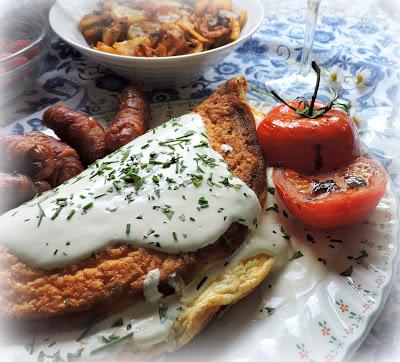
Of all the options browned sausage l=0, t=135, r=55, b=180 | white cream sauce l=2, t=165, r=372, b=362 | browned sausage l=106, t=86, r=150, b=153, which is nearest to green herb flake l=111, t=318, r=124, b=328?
white cream sauce l=2, t=165, r=372, b=362

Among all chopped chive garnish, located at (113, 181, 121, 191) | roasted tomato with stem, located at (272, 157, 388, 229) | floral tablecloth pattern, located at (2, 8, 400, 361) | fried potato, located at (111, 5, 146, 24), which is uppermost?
chopped chive garnish, located at (113, 181, 121, 191)

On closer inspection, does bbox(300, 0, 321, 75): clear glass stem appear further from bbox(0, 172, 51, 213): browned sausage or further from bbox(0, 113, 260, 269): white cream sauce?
bbox(0, 172, 51, 213): browned sausage

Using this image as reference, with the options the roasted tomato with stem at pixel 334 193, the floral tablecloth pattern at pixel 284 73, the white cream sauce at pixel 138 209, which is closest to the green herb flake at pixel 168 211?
the white cream sauce at pixel 138 209

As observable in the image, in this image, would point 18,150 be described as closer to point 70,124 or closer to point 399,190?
point 70,124

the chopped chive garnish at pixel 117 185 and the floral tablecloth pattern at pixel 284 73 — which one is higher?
the chopped chive garnish at pixel 117 185

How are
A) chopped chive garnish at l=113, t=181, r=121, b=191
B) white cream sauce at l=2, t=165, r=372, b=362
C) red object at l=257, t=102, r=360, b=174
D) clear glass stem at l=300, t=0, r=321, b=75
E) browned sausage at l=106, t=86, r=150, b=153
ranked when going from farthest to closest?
clear glass stem at l=300, t=0, r=321, b=75, browned sausage at l=106, t=86, r=150, b=153, red object at l=257, t=102, r=360, b=174, chopped chive garnish at l=113, t=181, r=121, b=191, white cream sauce at l=2, t=165, r=372, b=362

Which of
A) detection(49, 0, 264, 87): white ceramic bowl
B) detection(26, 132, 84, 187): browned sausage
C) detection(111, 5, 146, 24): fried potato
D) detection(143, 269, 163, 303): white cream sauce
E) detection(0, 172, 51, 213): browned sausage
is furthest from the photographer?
detection(111, 5, 146, 24): fried potato

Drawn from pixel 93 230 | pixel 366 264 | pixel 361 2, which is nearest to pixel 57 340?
pixel 93 230

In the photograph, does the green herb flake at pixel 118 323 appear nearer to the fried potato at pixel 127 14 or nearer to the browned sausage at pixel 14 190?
the browned sausage at pixel 14 190
